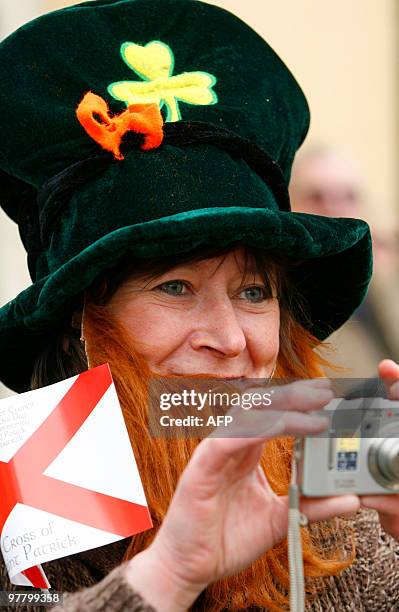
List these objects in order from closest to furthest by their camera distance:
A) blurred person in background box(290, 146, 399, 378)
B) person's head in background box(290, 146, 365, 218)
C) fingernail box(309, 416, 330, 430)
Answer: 1. fingernail box(309, 416, 330, 430)
2. blurred person in background box(290, 146, 399, 378)
3. person's head in background box(290, 146, 365, 218)

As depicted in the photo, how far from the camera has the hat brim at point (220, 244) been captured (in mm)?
1738

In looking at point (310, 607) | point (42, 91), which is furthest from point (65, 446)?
point (42, 91)

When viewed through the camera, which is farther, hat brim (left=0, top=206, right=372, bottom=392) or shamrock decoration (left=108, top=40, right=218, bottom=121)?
shamrock decoration (left=108, top=40, right=218, bottom=121)

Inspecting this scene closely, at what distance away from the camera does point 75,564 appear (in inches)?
70.4

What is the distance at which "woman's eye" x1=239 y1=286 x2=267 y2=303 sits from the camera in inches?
77.1

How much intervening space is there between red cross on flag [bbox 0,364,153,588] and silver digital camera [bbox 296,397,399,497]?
1.28 ft

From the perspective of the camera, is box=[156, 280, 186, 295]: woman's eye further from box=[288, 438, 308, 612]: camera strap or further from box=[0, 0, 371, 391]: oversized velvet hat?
box=[288, 438, 308, 612]: camera strap

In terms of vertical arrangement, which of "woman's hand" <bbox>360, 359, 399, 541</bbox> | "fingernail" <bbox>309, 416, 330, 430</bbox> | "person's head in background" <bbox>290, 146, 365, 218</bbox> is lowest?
"person's head in background" <bbox>290, 146, 365, 218</bbox>

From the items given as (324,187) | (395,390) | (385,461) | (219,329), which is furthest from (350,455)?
(324,187)

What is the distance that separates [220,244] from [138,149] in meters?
0.22

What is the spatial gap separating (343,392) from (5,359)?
0.78 m

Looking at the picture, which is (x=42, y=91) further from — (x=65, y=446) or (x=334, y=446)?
(x=334, y=446)

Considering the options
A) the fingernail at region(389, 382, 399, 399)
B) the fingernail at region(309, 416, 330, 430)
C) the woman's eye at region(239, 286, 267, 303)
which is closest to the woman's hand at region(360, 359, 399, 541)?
the fingernail at region(389, 382, 399, 399)

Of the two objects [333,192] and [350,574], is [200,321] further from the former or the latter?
[333,192]
